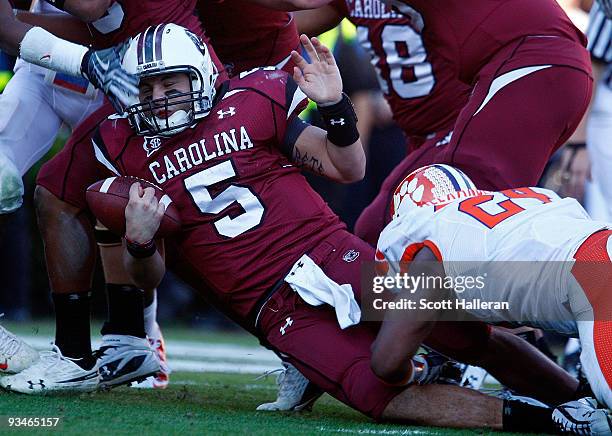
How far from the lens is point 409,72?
4719 mm

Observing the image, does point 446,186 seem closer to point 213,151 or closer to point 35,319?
point 213,151

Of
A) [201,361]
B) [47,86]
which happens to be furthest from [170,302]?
[47,86]

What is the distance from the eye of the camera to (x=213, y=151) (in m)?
3.58

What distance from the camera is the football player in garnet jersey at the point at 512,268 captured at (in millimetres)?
2818

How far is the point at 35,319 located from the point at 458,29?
5016mm

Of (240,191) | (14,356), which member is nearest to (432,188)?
(240,191)

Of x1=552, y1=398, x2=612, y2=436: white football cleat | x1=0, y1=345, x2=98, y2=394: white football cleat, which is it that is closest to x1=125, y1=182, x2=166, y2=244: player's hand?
x1=0, y1=345, x2=98, y2=394: white football cleat

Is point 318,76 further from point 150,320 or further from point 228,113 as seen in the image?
point 150,320

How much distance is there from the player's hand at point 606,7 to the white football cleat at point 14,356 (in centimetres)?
274

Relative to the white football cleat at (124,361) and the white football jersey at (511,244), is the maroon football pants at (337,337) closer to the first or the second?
the white football jersey at (511,244)

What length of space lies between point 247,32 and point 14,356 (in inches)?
61.9

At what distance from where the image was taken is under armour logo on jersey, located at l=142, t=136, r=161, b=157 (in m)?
3.64

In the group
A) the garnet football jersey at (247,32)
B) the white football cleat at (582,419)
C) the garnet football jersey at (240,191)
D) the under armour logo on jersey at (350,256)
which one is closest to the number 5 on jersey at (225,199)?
the garnet football jersey at (240,191)

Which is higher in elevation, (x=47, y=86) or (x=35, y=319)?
(x=47, y=86)
